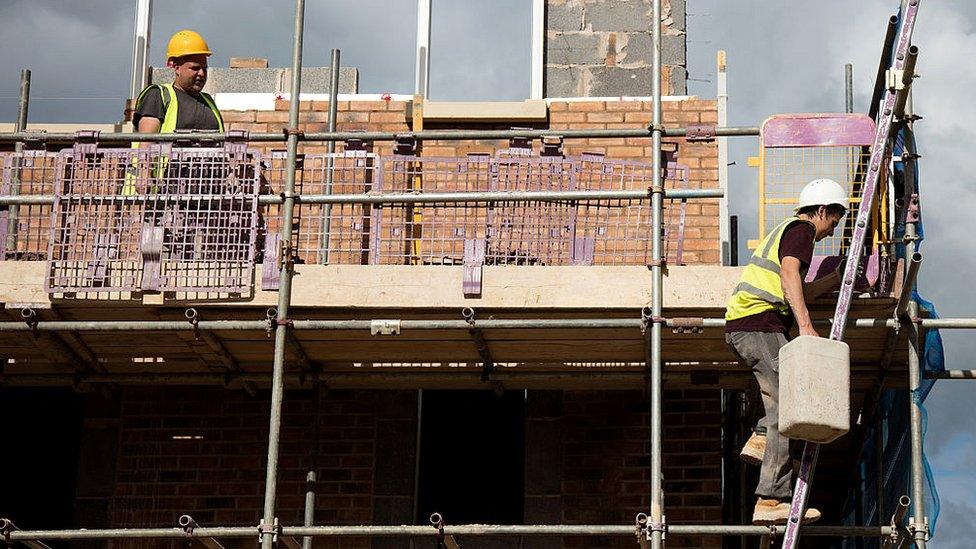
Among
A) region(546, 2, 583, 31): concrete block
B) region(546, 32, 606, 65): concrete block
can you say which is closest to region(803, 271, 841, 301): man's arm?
region(546, 32, 606, 65): concrete block

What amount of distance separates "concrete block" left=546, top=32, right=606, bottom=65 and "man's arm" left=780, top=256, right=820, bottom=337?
391cm

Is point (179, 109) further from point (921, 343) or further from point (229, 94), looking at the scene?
point (921, 343)

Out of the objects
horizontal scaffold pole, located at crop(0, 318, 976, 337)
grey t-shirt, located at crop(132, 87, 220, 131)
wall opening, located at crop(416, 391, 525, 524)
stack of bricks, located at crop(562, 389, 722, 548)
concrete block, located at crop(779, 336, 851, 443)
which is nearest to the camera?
concrete block, located at crop(779, 336, 851, 443)

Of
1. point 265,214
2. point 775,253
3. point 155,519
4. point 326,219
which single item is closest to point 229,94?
point 265,214

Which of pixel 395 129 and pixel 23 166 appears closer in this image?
pixel 23 166

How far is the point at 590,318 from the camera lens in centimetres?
1170

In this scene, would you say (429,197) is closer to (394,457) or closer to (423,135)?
(423,135)

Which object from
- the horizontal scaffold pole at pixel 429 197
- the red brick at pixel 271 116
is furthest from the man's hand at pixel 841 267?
the red brick at pixel 271 116

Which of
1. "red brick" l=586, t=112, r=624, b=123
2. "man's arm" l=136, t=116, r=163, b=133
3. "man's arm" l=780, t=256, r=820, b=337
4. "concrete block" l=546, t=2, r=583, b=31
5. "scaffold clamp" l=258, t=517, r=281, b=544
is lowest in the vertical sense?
"scaffold clamp" l=258, t=517, r=281, b=544

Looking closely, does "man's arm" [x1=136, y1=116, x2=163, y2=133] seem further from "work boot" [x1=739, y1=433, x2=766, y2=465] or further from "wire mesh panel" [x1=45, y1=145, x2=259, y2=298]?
"work boot" [x1=739, y1=433, x2=766, y2=465]

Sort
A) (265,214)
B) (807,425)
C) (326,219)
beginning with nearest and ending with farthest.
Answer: (807,425), (326,219), (265,214)

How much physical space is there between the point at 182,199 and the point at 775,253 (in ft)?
12.1

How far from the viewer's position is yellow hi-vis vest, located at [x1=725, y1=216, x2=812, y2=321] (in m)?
11.0

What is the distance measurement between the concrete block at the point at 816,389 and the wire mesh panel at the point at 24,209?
486 centimetres
